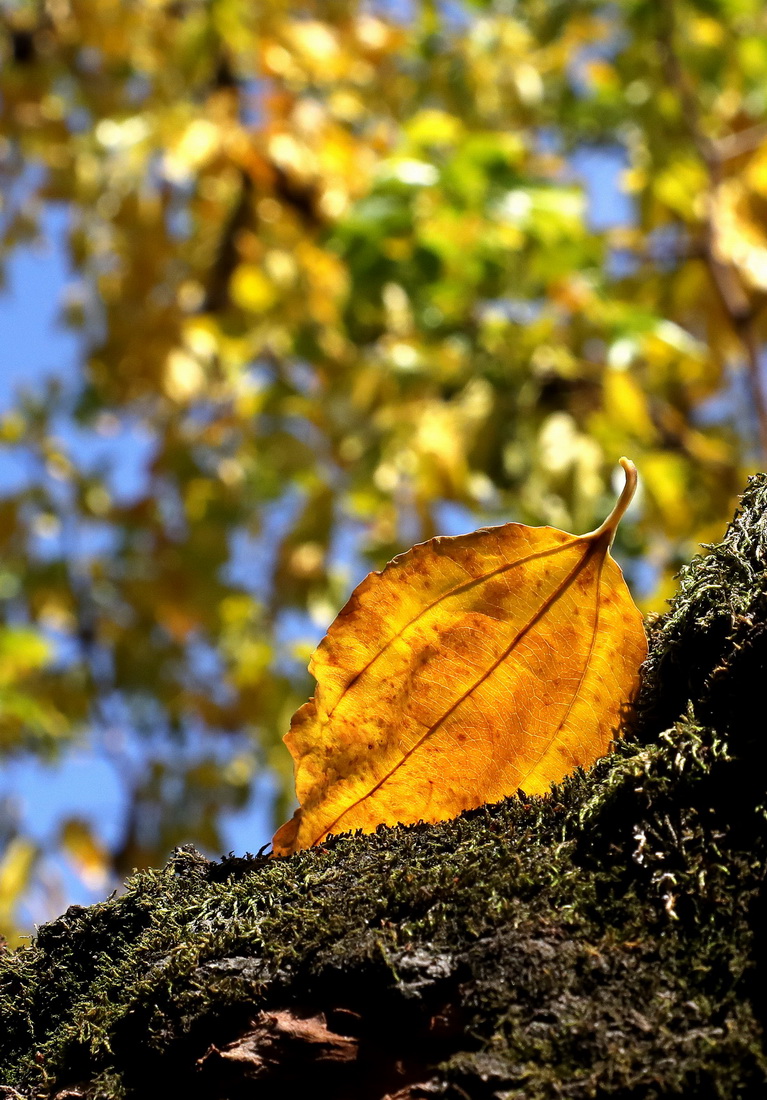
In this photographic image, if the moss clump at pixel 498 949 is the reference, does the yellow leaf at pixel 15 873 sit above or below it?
above

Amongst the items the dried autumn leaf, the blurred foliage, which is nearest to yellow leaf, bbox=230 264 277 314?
the blurred foliage

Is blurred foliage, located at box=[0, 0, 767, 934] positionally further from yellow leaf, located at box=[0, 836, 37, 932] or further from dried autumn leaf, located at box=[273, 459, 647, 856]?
dried autumn leaf, located at box=[273, 459, 647, 856]

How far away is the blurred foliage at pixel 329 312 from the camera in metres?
2.78

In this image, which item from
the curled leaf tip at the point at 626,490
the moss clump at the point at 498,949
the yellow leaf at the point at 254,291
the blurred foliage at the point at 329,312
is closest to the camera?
the moss clump at the point at 498,949

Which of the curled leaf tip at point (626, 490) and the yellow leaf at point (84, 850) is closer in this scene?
the curled leaf tip at point (626, 490)

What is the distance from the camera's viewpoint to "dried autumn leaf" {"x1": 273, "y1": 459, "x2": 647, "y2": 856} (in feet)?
2.06

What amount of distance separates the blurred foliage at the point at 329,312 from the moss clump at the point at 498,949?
1.69 metres

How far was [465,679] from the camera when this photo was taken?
0.64 m

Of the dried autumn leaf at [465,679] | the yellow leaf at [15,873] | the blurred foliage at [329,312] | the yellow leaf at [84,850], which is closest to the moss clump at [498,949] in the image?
the dried autumn leaf at [465,679]

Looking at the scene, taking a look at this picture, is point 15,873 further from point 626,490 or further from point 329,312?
point 626,490

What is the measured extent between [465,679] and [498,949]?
183 millimetres

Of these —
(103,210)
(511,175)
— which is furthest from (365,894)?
(103,210)

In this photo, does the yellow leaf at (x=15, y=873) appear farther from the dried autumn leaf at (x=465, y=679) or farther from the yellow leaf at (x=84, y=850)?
the dried autumn leaf at (x=465, y=679)

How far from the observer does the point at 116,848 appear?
14.5ft
